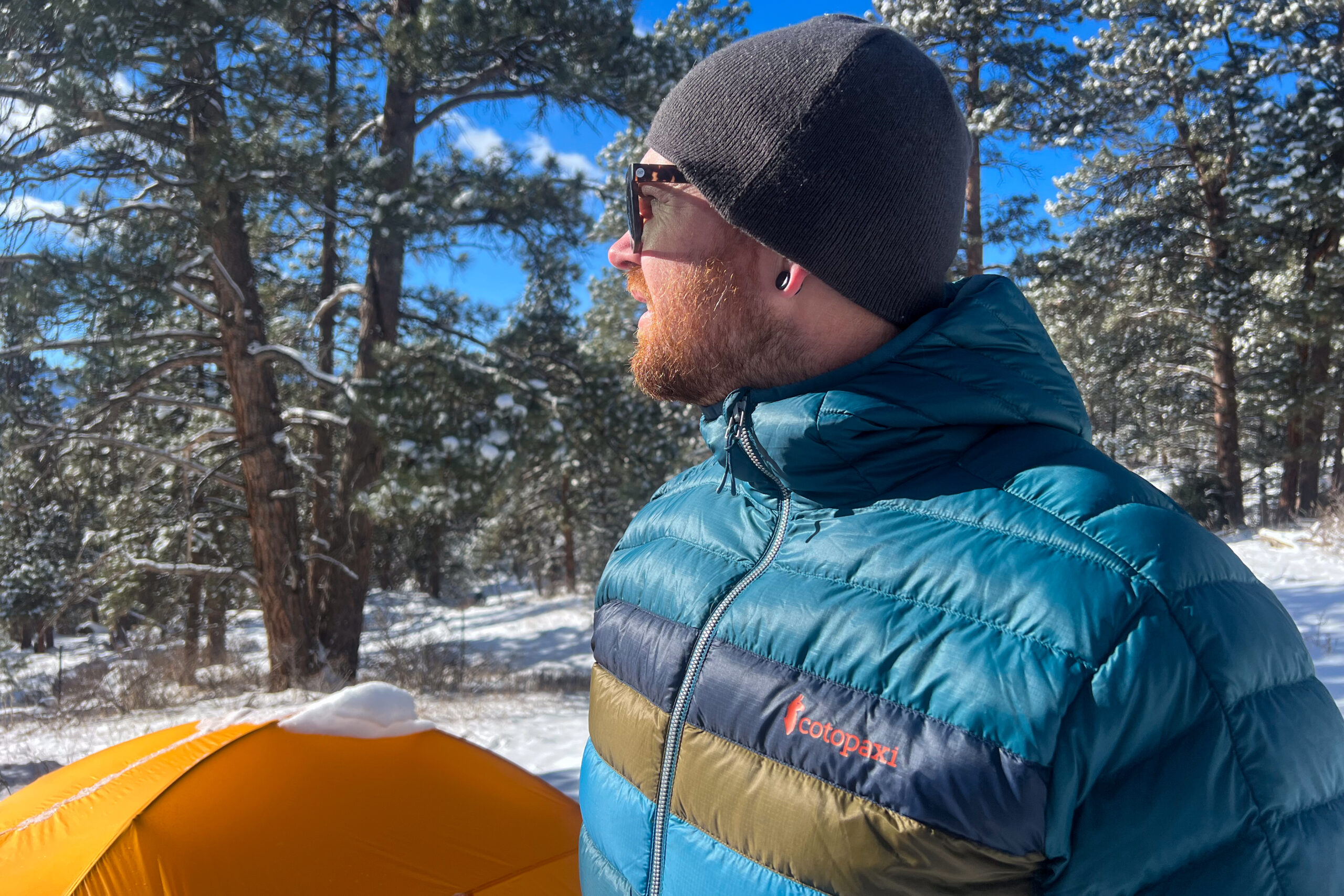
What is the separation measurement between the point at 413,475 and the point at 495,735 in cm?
242

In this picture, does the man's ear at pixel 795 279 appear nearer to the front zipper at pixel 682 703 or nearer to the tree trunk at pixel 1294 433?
the front zipper at pixel 682 703

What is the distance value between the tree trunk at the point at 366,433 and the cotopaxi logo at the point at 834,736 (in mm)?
7201

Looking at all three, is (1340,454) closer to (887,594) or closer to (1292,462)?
(1292,462)

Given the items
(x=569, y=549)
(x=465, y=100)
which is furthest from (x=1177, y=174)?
(x=569, y=549)

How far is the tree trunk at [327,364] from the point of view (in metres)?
8.10

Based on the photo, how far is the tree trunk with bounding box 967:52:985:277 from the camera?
39.2 feet

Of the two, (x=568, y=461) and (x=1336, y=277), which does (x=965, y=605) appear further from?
(x=1336, y=277)

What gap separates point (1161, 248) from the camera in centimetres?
1398

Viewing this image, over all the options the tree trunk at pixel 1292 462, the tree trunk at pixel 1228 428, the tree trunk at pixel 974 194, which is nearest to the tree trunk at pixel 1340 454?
the tree trunk at pixel 1292 462

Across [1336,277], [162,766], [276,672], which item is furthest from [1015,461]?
[1336,277]

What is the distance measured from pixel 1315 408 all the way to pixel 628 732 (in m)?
17.9

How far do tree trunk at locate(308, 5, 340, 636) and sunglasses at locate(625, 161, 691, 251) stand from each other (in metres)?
6.79

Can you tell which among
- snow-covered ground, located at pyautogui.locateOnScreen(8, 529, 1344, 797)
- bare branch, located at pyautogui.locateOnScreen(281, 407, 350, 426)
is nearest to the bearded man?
snow-covered ground, located at pyautogui.locateOnScreen(8, 529, 1344, 797)

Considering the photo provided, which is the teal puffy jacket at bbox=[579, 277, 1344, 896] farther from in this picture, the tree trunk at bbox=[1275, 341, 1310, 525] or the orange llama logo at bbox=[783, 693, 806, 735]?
the tree trunk at bbox=[1275, 341, 1310, 525]
